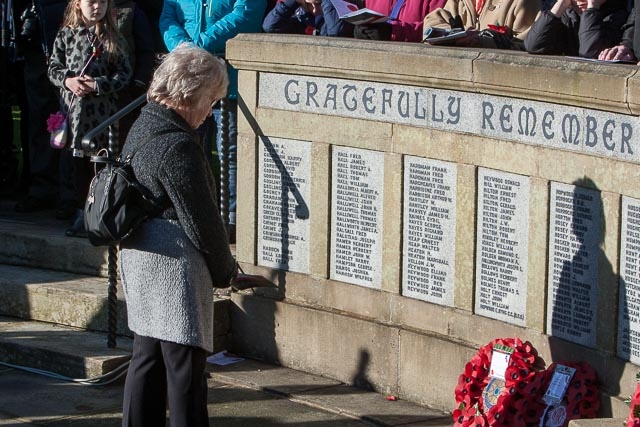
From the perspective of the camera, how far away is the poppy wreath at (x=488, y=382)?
657 cm

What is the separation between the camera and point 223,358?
27.2ft

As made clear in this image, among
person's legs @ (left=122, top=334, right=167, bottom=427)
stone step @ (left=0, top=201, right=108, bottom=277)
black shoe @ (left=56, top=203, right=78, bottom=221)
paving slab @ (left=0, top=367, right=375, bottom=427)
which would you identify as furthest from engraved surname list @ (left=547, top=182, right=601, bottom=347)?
black shoe @ (left=56, top=203, right=78, bottom=221)

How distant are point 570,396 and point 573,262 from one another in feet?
2.10

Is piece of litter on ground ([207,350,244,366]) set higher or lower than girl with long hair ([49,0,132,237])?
lower

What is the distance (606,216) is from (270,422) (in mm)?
2102

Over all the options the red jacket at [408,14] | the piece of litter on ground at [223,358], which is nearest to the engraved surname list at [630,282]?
the red jacket at [408,14]

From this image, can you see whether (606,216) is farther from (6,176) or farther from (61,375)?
(6,176)

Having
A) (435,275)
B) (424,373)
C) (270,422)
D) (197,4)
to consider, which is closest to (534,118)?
(435,275)

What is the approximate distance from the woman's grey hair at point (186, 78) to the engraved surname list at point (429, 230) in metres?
1.77

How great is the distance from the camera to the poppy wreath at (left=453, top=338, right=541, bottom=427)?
6.57 m

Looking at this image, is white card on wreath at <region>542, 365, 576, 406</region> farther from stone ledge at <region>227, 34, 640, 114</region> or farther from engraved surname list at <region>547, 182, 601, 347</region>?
stone ledge at <region>227, 34, 640, 114</region>

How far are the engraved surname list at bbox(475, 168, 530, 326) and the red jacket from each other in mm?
1577

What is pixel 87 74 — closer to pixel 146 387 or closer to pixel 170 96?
pixel 170 96

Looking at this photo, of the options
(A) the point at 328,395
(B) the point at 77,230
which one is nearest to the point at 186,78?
(A) the point at 328,395
